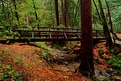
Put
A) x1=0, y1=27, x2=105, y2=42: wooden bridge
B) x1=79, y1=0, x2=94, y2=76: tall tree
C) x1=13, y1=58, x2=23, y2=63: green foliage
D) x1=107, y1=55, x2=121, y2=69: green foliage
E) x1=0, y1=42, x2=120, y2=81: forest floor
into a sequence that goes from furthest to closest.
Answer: x1=0, y1=27, x2=105, y2=42: wooden bridge, x1=107, y1=55, x2=121, y2=69: green foliage, x1=79, y1=0, x2=94, y2=76: tall tree, x1=13, y1=58, x2=23, y2=63: green foliage, x1=0, y1=42, x2=120, y2=81: forest floor

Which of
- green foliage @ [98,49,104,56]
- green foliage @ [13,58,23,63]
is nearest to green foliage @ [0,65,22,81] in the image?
green foliage @ [13,58,23,63]

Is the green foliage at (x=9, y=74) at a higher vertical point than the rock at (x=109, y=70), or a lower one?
higher

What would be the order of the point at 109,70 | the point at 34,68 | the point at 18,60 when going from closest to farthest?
the point at 18,60
the point at 34,68
the point at 109,70

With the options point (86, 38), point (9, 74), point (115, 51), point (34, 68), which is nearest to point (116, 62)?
point (115, 51)

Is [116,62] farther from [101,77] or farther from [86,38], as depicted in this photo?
[86,38]

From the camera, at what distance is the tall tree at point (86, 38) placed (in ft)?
40.4

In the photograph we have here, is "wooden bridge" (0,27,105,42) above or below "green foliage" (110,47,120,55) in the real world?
above

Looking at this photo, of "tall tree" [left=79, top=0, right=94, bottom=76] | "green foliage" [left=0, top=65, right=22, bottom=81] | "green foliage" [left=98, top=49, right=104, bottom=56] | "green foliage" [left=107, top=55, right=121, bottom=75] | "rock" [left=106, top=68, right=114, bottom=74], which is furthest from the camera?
"green foliage" [left=98, top=49, right=104, bottom=56]

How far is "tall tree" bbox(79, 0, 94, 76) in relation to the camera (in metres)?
12.3

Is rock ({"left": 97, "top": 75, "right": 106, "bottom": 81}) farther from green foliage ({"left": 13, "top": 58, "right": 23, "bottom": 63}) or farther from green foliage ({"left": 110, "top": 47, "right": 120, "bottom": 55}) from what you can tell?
green foliage ({"left": 110, "top": 47, "right": 120, "bottom": 55})

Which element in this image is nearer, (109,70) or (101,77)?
(101,77)

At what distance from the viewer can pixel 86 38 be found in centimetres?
1242

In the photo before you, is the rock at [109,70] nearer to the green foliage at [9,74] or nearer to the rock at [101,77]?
the rock at [101,77]

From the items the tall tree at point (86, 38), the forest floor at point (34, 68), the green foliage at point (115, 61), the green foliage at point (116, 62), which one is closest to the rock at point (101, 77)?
the forest floor at point (34, 68)
